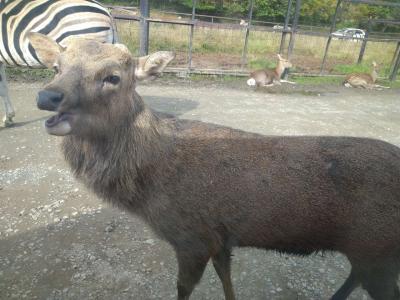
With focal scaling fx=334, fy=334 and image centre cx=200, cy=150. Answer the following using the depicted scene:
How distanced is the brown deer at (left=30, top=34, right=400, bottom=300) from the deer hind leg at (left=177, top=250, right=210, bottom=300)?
0.01 meters

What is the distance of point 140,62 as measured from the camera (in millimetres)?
2676

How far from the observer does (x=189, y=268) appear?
101 inches

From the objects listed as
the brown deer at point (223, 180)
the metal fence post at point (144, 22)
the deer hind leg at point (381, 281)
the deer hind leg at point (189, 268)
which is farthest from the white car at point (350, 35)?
the deer hind leg at point (189, 268)

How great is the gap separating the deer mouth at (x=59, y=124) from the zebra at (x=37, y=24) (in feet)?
14.3

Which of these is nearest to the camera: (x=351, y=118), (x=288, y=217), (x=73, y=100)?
(x=73, y=100)

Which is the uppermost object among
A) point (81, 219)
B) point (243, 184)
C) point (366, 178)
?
point (366, 178)

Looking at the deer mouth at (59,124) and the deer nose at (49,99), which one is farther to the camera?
the deer mouth at (59,124)

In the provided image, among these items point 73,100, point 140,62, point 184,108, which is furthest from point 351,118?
point 73,100

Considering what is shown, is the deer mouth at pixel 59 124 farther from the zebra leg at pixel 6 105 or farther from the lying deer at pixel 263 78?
the lying deer at pixel 263 78

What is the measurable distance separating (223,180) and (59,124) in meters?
1.17

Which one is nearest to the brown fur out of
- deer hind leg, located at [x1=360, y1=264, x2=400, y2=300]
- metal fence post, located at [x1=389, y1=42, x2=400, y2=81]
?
metal fence post, located at [x1=389, y1=42, x2=400, y2=81]

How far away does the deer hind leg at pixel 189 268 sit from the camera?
2508mm

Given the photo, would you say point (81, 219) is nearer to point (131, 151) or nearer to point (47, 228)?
point (47, 228)

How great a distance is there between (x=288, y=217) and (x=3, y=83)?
5.95 m
